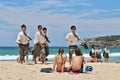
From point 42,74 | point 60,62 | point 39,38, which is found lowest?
point 42,74

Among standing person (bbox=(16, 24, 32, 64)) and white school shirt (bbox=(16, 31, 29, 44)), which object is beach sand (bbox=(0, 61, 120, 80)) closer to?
standing person (bbox=(16, 24, 32, 64))

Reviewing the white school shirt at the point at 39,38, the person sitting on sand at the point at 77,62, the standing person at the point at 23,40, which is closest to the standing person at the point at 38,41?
the white school shirt at the point at 39,38

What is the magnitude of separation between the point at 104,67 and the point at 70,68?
109 inches

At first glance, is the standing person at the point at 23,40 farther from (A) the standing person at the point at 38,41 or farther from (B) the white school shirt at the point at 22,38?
(A) the standing person at the point at 38,41

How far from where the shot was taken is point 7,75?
1460 cm

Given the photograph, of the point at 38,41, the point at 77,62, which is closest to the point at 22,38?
the point at 38,41

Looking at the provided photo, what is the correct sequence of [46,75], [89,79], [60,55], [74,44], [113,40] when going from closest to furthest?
[89,79]
[46,75]
[60,55]
[74,44]
[113,40]

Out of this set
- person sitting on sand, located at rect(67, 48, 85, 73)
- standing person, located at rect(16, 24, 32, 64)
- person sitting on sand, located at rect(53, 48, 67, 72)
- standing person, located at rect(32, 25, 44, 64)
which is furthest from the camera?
standing person, located at rect(32, 25, 44, 64)

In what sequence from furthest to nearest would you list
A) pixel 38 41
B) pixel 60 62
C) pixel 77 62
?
pixel 38 41
pixel 60 62
pixel 77 62

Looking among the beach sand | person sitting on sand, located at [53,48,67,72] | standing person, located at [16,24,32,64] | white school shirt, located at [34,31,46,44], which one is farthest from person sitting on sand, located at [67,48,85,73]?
white school shirt, located at [34,31,46,44]

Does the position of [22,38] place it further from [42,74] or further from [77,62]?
[77,62]

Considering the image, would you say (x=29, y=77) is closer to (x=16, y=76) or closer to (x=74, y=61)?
(x=16, y=76)

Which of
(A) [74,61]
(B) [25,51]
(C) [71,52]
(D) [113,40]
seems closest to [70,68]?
(A) [74,61]

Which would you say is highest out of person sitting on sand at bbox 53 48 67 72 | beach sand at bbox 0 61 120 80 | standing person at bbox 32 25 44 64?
standing person at bbox 32 25 44 64
